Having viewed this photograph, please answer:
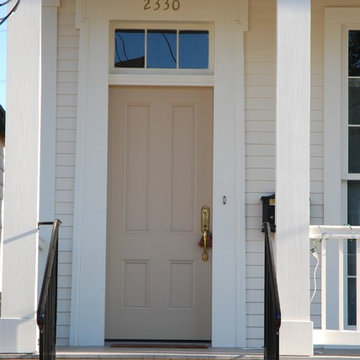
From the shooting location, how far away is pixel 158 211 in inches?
291

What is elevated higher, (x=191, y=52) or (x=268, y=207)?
(x=191, y=52)

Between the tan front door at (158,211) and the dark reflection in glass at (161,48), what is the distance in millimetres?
218

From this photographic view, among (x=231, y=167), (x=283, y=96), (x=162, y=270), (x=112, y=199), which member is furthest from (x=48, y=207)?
(x=283, y=96)

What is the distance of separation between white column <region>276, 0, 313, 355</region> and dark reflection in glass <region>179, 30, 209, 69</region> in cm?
A: 153

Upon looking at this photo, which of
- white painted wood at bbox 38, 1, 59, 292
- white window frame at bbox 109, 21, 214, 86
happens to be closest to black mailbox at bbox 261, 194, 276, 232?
white window frame at bbox 109, 21, 214, 86

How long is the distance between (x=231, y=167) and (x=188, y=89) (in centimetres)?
76

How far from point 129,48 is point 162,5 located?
1.48 feet

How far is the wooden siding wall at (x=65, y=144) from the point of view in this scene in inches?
284

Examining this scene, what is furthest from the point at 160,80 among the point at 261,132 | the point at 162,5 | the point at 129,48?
the point at 261,132

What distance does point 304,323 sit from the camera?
5.80 meters

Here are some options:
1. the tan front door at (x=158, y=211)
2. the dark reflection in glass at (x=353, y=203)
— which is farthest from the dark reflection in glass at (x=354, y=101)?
the tan front door at (x=158, y=211)

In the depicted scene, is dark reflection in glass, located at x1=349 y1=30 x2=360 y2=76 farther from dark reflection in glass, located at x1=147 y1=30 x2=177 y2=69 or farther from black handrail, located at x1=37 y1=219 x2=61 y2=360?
black handrail, located at x1=37 y1=219 x2=61 y2=360

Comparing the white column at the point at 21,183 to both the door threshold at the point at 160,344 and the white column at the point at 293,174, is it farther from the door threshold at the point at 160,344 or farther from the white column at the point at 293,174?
the white column at the point at 293,174

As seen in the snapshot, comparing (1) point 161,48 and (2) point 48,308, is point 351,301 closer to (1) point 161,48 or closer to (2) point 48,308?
(1) point 161,48
